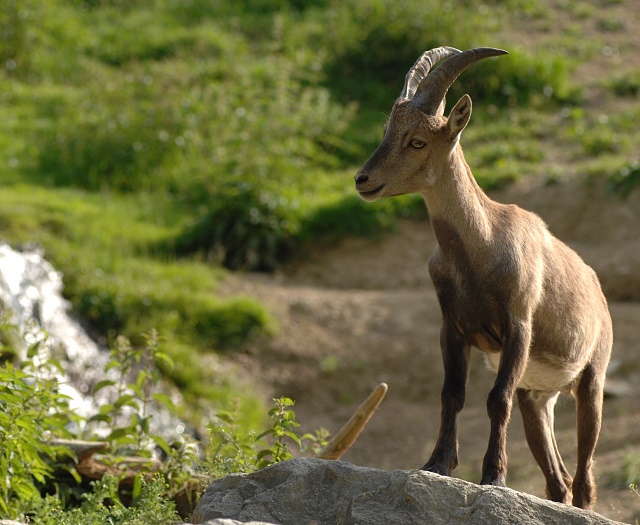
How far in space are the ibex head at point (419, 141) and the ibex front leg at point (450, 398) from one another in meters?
0.78

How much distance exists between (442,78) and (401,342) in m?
7.69

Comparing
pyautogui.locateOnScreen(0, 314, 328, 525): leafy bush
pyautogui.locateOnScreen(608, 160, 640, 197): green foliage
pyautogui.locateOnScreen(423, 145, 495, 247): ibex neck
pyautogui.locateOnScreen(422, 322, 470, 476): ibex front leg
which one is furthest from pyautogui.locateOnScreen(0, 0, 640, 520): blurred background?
pyautogui.locateOnScreen(423, 145, 495, 247): ibex neck

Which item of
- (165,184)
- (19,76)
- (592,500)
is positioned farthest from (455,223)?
(19,76)

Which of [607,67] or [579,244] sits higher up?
[607,67]

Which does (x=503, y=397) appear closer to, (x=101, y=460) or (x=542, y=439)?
(x=542, y=439)

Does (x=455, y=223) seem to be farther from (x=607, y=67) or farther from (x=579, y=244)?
(x=607, y=67)

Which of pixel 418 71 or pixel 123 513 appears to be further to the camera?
pixel 418 71

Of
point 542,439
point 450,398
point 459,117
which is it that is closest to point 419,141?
point 459,117

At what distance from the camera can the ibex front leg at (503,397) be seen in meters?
5.20

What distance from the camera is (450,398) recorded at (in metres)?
5.51

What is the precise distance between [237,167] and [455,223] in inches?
368

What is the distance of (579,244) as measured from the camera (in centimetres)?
1397

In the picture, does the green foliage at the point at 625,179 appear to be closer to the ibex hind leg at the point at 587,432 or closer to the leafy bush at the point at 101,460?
the ibex hind leg at the point at 587,432

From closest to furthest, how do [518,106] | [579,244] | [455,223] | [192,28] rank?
[455,223] → [579,244] → [518,106] → [192,28]
